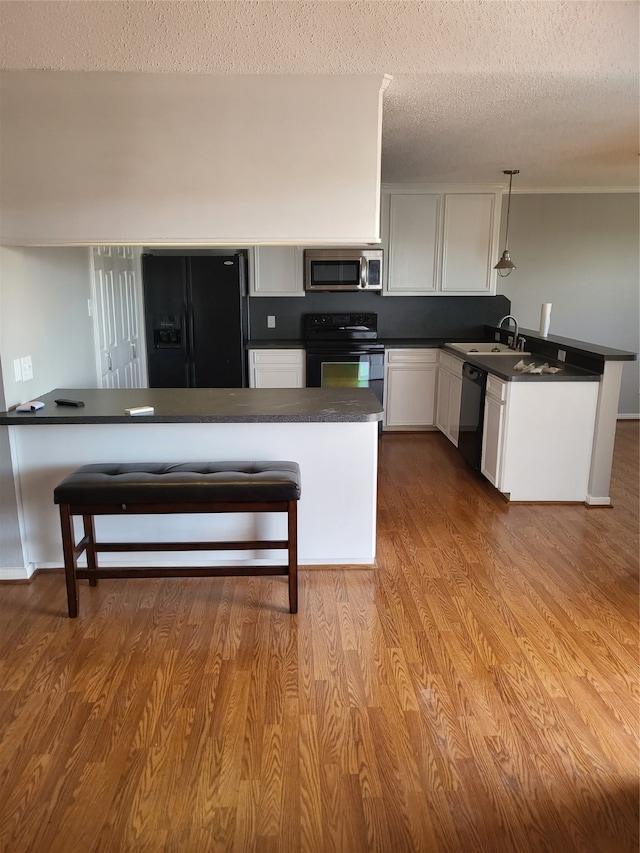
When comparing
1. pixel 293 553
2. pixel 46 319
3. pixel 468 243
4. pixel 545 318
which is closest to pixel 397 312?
pixel 468 243

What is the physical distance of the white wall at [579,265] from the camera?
6047 millimetres

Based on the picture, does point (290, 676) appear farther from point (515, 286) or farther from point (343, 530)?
point (515, 286)

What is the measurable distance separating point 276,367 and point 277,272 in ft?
3.02

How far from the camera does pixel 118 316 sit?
4648mm

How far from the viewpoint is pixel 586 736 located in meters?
2.03

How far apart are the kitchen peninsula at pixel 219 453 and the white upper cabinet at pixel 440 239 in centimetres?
303

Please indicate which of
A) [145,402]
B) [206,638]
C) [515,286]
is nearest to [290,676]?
[206,638]

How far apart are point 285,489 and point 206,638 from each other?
2.31 feet

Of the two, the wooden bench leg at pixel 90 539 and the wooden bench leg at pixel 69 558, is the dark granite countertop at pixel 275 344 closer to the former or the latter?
the wooden bench leg at pixel 90 539

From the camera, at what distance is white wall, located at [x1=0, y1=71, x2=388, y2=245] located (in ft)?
8.94

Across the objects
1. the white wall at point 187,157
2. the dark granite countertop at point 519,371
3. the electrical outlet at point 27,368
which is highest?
the white wall at point 187,157

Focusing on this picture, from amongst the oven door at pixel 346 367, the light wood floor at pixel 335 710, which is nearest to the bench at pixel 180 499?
the light wood floor at pixel 335 710

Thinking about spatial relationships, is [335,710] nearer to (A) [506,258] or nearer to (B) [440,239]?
(A) [506,258]

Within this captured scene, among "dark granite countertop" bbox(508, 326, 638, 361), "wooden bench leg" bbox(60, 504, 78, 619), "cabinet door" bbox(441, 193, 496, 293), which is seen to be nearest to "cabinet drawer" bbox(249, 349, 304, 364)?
"cabinet door" bbox(441, 193, 496, 293)
